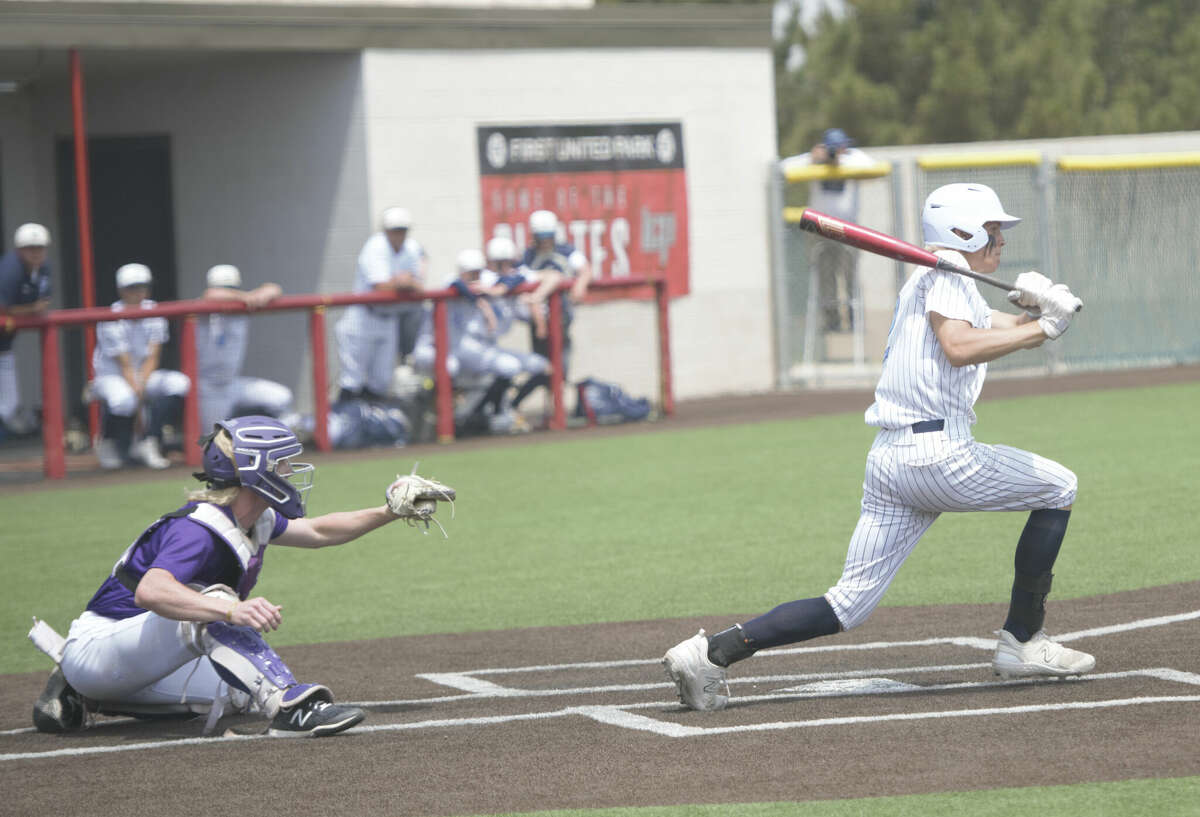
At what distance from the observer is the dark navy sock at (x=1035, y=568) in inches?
242

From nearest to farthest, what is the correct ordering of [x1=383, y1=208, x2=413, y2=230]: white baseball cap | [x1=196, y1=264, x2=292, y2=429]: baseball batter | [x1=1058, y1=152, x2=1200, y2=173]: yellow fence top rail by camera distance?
1. [x1=196, y1=264, x2=292, y2=429]: baseball batter
2. [x1=383, y1=208, x2=413, y2=230]: white baseball cap
3. [x1=1058, y1=152, x2=1200, y2=173]: yellow fence top rail

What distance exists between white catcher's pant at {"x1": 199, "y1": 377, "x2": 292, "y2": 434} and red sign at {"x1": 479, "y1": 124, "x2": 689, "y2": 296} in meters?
4.50

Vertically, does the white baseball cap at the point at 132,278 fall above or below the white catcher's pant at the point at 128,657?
above

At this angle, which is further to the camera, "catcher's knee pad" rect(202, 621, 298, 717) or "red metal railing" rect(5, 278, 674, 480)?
"red metal railing" rect(5, 278, 674, 480)

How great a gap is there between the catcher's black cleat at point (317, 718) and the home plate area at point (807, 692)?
0.54ft

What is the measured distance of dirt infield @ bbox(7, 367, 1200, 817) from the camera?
5043 mm

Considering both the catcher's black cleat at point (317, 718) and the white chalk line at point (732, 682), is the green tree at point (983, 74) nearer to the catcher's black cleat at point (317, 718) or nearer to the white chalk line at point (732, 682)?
the white chalk line at point (732, 682)

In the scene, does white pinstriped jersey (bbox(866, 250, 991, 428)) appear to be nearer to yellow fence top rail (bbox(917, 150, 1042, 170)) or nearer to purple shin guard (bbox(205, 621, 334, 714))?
purple shin guard (bbox(205, 621, 334, 714))

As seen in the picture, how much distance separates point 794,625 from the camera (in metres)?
6.02

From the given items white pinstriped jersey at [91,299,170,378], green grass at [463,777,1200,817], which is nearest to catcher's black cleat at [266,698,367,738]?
green grass at [463,777,1200,817]

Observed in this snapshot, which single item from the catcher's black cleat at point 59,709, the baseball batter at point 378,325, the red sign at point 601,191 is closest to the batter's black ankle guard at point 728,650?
the catcher's black cleat at point 59,709

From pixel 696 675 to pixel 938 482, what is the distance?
107 centimetres

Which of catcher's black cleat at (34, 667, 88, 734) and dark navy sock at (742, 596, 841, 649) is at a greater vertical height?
dark navy sock at (742, 596, 841, 649)

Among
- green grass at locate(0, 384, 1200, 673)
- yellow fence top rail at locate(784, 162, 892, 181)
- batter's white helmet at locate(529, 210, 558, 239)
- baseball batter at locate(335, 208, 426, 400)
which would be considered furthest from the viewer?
yellow fence top rail at locate(784, 162, 892, 181)
